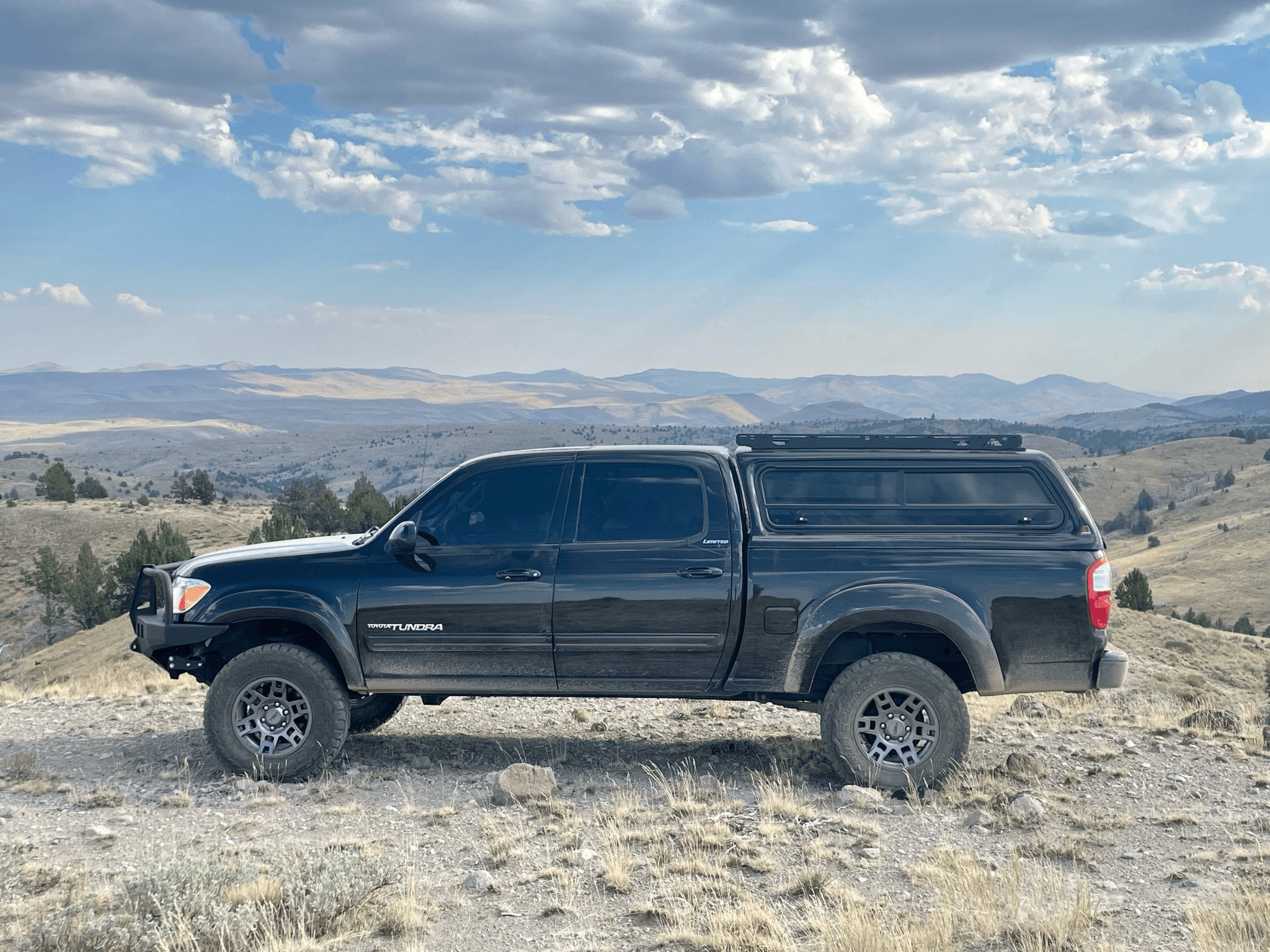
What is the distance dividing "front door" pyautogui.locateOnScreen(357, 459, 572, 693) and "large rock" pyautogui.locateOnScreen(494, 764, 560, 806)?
0.53 m

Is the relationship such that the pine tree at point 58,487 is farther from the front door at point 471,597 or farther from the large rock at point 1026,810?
the large rock at point 1026,810

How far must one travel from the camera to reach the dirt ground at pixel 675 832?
498 centimetres

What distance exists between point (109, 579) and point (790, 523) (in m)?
52.1

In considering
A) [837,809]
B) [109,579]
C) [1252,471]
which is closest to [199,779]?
[837,809]

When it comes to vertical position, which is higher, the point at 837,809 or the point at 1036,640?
the point at 1036,640

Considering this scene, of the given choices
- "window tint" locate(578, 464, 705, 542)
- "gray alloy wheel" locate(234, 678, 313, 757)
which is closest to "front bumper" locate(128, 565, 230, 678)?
"gray alloy wheel" locate(234, 678, 313, 757)

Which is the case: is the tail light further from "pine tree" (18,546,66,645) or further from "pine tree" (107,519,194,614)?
"pine tree" (18,546,66,645)

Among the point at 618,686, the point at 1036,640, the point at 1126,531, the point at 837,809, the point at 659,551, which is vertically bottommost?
the point at 1126,531

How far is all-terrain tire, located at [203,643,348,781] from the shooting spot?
7.46 meters

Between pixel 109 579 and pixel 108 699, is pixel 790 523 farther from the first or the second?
pixel 109 579

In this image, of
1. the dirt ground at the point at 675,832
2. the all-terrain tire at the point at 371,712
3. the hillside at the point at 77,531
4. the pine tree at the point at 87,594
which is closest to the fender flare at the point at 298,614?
→ the dirt ground at the point at 675,832

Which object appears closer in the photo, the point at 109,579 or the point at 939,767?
the point at 939,767

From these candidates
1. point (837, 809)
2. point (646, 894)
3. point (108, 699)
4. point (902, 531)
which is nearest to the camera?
point (646, 894)

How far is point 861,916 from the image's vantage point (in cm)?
487
